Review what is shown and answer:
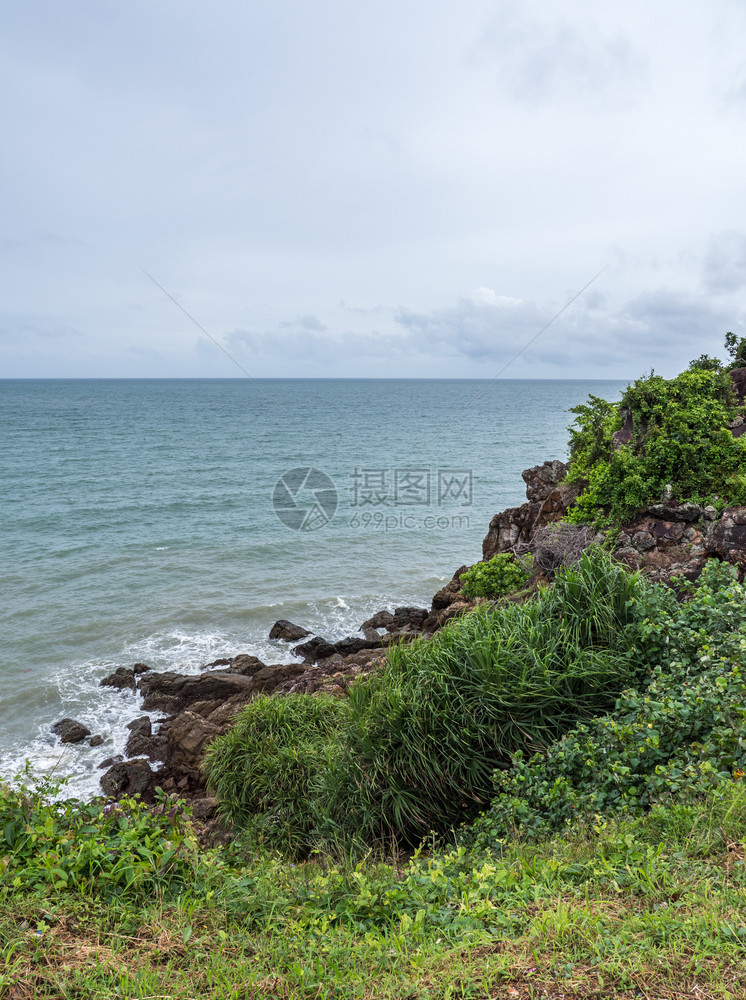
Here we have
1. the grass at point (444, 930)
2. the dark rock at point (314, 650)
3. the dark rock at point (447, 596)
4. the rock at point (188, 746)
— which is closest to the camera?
the grass at point (444, 930)

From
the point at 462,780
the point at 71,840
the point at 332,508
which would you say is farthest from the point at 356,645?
the point at 332,508

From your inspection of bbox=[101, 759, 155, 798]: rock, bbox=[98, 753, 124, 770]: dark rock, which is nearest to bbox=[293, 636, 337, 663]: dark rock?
bbox=[98, 753, 124, 770]: dark rock

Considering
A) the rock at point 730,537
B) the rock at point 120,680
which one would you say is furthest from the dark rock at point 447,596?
the rock at point 120,680

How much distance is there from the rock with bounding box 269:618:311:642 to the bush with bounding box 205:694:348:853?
736cm

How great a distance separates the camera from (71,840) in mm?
3959

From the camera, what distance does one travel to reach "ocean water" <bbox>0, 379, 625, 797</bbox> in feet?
45.9

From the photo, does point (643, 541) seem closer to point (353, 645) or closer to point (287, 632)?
point (353, 645)

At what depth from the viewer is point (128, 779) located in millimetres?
10219

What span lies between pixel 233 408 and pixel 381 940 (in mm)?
110728

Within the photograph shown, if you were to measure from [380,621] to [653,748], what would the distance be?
12.0 m

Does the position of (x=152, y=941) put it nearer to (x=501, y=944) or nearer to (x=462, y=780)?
(x=501, y=944)

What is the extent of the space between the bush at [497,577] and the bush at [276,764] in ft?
17.8

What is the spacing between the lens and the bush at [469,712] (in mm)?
5648

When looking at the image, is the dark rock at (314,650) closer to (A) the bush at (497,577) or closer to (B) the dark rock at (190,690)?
(B) the dark rock at (190,690)
